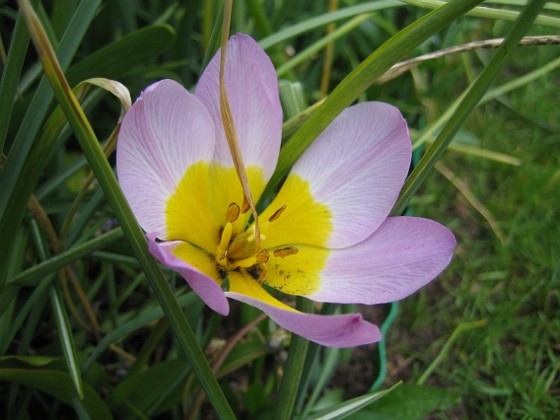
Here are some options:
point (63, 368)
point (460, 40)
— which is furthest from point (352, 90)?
point (460, 40)

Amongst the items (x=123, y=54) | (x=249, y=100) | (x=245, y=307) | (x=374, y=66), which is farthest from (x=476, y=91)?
(x=245, y=307)

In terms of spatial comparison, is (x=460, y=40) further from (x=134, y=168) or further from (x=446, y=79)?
(x=134, y=168)

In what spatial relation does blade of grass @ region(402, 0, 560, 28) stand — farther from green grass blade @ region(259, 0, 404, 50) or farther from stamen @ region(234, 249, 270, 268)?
stamen @ region(234, 249, 270, 268)

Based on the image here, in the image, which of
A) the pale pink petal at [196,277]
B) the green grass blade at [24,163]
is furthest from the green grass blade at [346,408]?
the green grass blade at [24,163]

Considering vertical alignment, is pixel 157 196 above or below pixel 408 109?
above

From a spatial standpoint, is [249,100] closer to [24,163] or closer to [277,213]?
[277,213]
